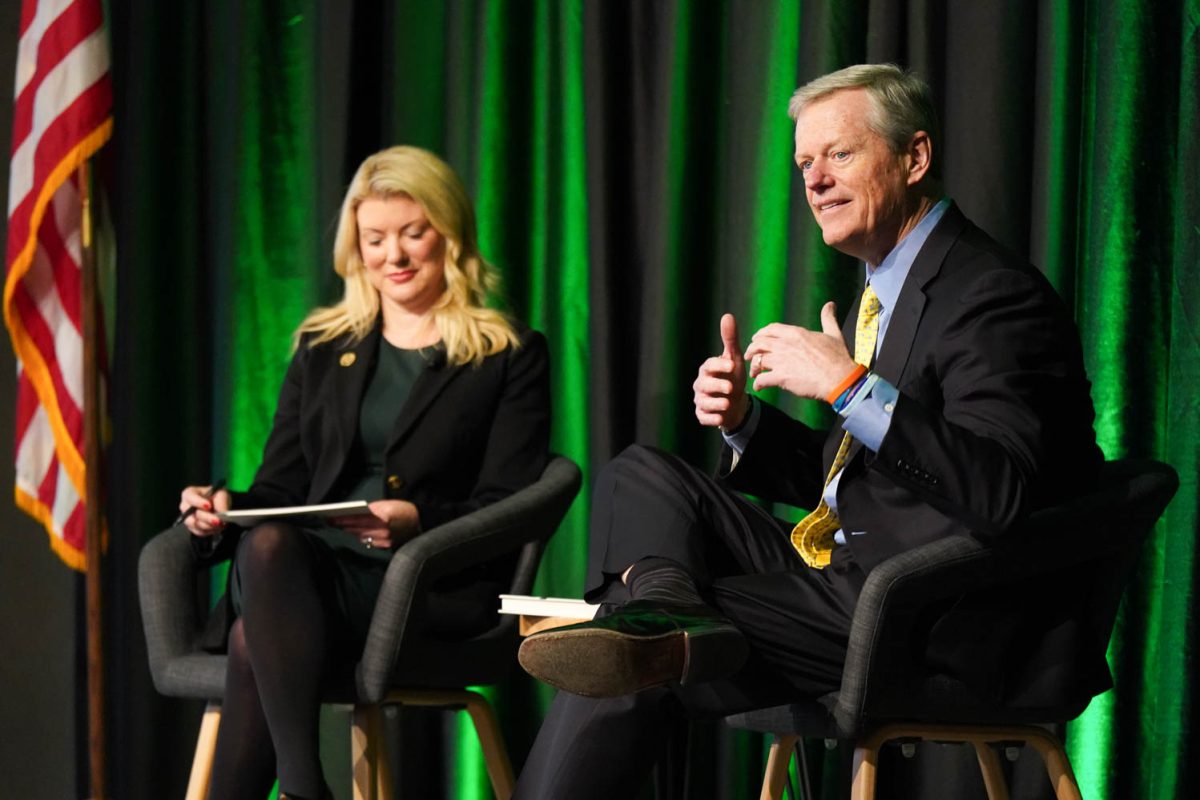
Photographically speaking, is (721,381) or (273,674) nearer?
(721,381)

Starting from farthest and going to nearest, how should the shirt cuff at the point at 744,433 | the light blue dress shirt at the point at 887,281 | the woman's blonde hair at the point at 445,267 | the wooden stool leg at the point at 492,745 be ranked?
the woman's blonde hair at the point at 445,267, the wooden stool leg at the point at 492,745, the shirt cuff at the point at 744,433, the light blue dress shirt at the point at 887,281

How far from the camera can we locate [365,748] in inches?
103

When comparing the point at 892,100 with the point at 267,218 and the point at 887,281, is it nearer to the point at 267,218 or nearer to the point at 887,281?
the point at 887,281

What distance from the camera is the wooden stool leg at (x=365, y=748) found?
2598 millimetres

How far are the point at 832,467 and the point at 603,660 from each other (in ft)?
2.26

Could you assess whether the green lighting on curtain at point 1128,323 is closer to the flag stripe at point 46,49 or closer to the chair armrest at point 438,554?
the chair armrest at point 438,554

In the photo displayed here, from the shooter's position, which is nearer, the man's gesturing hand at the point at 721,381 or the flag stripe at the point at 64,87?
the man's gesturing hand at the point at 721,381

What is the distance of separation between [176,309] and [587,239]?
1.14 meters

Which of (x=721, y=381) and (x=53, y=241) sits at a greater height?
(x=53, y=241)

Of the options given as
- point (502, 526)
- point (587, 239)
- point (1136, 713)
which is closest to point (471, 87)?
point (587, 239)

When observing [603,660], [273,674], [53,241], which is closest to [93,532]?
[273,674]

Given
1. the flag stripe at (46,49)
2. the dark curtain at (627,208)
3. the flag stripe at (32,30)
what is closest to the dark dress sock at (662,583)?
the dark curtain at (627,208)

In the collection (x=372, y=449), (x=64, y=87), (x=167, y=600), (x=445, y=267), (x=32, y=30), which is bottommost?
(x=167, y=600)

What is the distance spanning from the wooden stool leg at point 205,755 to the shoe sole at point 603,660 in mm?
1101
